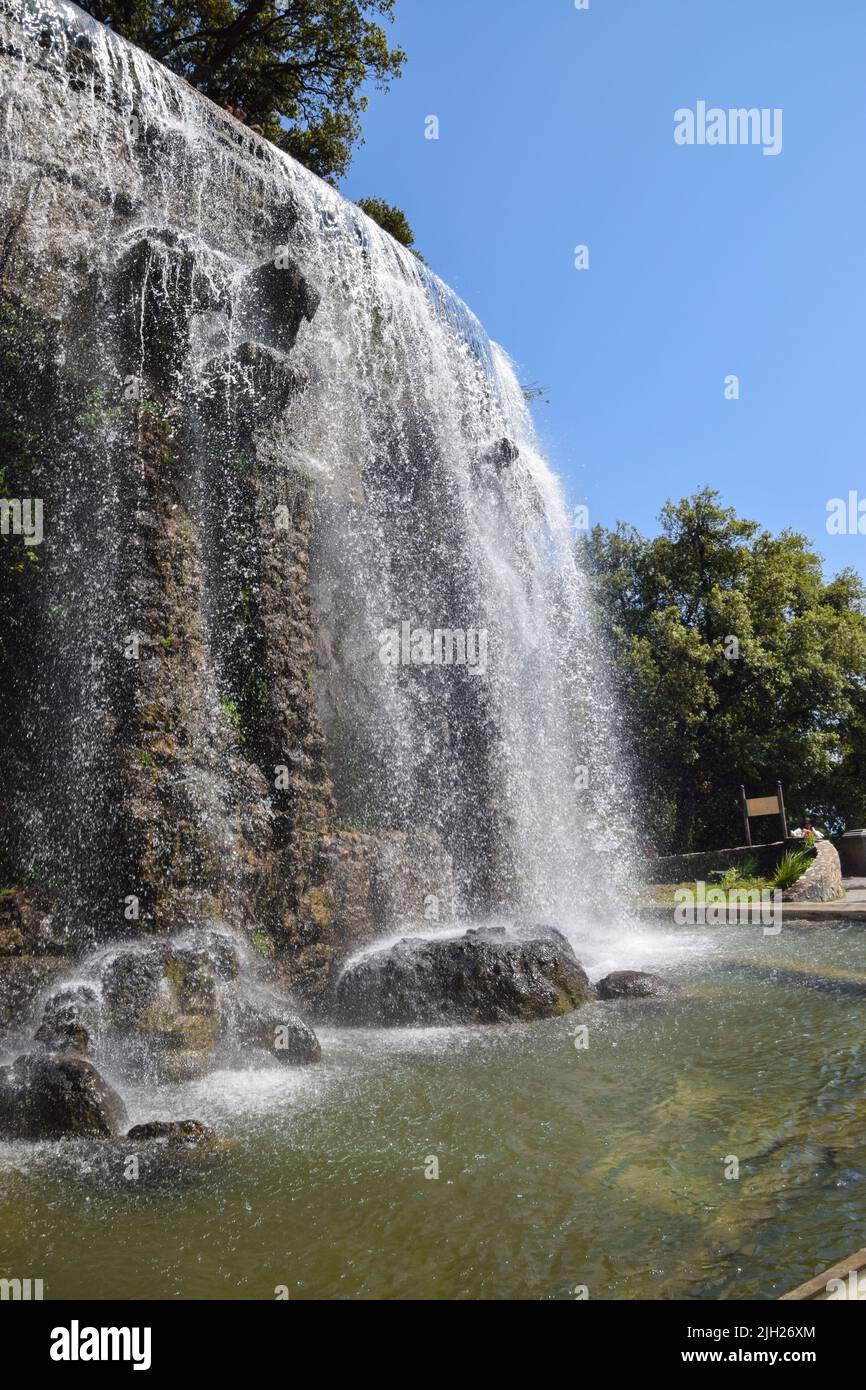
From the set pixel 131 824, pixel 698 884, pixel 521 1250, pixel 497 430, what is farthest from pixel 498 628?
pixel 521 1250

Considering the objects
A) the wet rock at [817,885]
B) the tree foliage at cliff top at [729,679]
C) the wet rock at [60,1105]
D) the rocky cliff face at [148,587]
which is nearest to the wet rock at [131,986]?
the rocky cliff face at [148,587]

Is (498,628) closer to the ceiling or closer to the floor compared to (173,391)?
closer to the floor

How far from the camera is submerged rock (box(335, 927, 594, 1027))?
909 cm

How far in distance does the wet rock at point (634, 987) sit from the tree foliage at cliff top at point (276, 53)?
19.6 m

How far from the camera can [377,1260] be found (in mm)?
4285

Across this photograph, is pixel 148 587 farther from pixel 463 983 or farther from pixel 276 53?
pixel 276 53

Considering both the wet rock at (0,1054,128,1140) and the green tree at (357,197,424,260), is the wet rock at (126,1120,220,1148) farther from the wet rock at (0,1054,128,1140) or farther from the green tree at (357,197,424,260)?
the green tree at (357,197,424,260)

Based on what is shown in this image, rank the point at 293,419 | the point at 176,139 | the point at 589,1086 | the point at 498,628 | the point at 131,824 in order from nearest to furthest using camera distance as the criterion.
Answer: the point at 589,1086 → the point at 131,824 → the point at 176,139 → the point at 293,419 → the point at 498,628

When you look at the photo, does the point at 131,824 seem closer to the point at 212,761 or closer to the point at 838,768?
the point at 212,761

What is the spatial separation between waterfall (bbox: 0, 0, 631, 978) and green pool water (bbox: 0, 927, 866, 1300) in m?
3.84

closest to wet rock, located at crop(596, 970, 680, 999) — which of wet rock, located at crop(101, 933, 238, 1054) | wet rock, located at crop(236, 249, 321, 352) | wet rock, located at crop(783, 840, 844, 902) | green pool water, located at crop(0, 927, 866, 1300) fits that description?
green pool water, located at crop(0, 927, 866, 1300)

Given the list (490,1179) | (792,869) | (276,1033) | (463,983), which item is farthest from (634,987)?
(792,869)
